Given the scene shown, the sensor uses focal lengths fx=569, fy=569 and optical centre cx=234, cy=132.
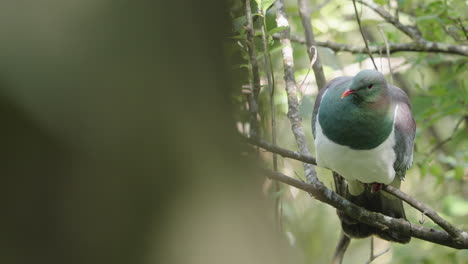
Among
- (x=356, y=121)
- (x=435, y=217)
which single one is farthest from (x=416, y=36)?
(x=435, y=217)

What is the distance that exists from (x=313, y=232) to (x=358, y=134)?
1370mm

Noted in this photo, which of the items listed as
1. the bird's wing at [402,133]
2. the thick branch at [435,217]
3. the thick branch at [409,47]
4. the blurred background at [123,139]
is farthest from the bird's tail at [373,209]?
the blurred background at [123,139]

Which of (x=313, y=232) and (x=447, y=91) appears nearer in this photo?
(x=313, y=232)

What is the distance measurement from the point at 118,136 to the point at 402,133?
280cm

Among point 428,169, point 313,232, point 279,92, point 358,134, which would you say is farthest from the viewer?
point 428,169

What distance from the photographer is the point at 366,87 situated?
293cm

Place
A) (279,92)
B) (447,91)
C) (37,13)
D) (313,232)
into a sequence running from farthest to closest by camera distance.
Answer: (447,91), (313,232), (279,92), (37,13)

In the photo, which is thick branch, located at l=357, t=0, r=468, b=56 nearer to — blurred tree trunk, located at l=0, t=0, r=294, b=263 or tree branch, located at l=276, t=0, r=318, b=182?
tree branch, located at l=276, t=0, r=318, b=182

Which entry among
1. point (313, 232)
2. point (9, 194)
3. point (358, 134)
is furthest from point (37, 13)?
point (313, 232)

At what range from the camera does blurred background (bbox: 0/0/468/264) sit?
0.52 m

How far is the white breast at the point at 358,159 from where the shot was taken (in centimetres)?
291

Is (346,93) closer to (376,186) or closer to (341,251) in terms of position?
(376,186)

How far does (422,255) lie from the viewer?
13.9ft

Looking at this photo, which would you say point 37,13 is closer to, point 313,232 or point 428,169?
point 313,232
